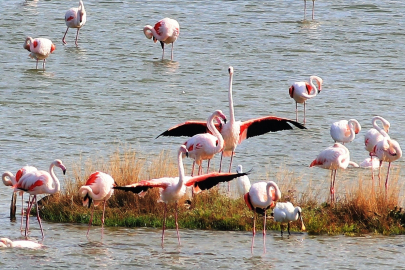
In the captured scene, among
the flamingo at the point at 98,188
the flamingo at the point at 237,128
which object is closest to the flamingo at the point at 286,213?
the flamingo at the point at 98,188

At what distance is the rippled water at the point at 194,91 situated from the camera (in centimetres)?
836

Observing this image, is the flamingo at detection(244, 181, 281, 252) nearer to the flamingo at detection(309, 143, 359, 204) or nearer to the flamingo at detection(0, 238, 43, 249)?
the flamingo at detection(309, 143, 359, 204)

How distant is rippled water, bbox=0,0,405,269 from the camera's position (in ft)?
27.4

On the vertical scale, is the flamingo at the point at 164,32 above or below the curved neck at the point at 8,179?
above

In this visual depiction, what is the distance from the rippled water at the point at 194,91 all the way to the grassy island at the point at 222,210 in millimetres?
233

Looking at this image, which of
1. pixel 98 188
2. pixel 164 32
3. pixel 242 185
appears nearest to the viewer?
pixel 98 188

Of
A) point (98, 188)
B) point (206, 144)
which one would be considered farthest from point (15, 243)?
point (206, 144)

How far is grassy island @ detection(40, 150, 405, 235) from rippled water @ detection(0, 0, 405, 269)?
9.2 inches

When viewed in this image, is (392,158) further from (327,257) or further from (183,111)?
(183,111)

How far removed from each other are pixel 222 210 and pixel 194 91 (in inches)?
326

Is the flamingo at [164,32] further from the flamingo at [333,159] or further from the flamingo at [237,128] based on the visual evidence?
the flamingo at [333,159]

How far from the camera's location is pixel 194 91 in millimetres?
17500

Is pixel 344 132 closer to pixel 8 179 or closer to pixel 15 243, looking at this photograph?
pixel 8 179

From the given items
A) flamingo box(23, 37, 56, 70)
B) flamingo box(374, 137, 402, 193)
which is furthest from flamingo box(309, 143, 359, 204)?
flamingo box(23, 37, 56, 70)
